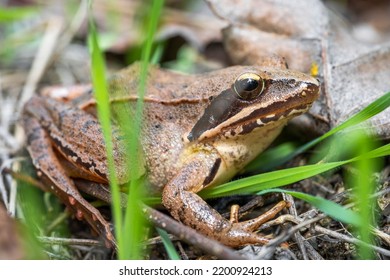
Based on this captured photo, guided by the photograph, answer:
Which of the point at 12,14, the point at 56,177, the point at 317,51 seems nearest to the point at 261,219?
the point at 56,177

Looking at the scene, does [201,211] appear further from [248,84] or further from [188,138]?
[248,84]

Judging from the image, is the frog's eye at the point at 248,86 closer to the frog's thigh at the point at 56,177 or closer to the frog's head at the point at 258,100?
the frog's head at the point at 258,100

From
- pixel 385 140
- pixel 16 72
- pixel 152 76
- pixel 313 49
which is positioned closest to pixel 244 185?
pixel 385 140

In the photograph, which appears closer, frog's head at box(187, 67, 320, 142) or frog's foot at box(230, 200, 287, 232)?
frog's foot at box(230, 200, 287, 232)

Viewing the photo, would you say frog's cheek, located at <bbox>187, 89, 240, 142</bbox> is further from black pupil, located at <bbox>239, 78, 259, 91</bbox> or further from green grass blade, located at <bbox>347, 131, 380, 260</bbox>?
green grass blade, located at <bbox>347, 131, 380, 260</bbox>

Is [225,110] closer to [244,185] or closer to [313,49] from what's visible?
[244,185]

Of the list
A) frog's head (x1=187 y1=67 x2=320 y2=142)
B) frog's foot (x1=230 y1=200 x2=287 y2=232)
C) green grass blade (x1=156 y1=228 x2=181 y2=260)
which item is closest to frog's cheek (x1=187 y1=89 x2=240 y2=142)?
frog's head (x1=187 y1=67 x2=320 y2=142)
